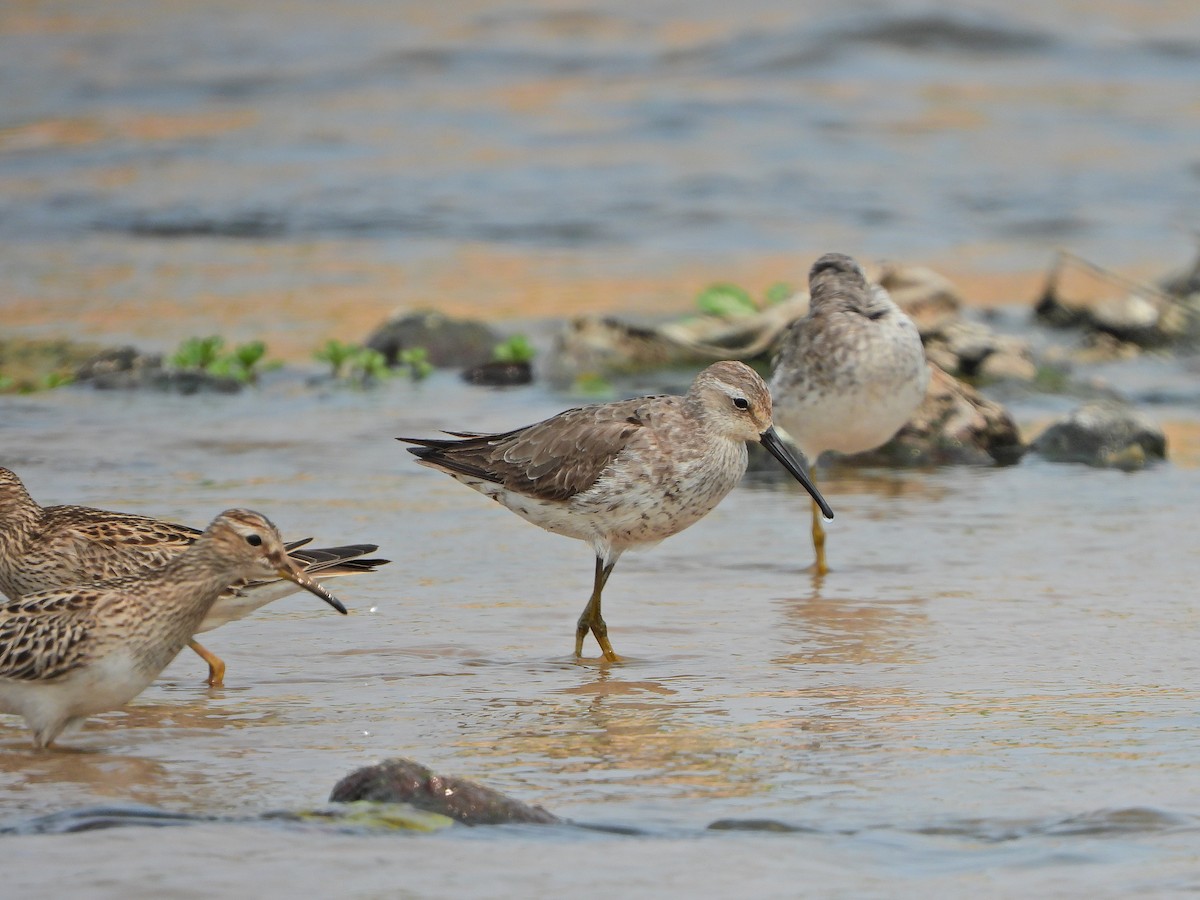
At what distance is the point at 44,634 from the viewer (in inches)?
242

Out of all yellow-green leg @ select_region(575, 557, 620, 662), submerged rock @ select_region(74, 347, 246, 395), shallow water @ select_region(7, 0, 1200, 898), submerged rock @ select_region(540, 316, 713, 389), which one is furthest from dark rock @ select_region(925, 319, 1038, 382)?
yellow-green leg @ select_region(575, 557, 620, 662)

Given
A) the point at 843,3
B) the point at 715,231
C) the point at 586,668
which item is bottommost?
the point at 586,668

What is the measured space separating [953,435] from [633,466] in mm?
4057

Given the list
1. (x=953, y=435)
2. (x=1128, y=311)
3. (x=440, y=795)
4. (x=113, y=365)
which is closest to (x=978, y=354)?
(x=953, y=435)

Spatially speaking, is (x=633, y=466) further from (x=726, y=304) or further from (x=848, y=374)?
(x=726, y=304)

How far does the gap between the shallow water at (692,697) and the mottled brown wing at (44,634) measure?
310mm

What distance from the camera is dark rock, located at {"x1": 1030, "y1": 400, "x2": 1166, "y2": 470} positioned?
1085cm

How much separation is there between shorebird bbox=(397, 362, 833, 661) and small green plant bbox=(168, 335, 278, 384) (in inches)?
206

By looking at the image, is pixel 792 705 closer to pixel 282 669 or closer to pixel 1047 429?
pixel 282 669

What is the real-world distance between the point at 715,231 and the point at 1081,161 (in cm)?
544

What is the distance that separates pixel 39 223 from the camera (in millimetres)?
18766

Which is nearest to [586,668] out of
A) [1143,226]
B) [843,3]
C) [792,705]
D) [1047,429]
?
[792,705]

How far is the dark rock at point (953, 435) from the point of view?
1109cm

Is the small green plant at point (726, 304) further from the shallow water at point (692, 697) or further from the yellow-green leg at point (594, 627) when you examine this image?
the yellow-green leg at point (594, 627)
